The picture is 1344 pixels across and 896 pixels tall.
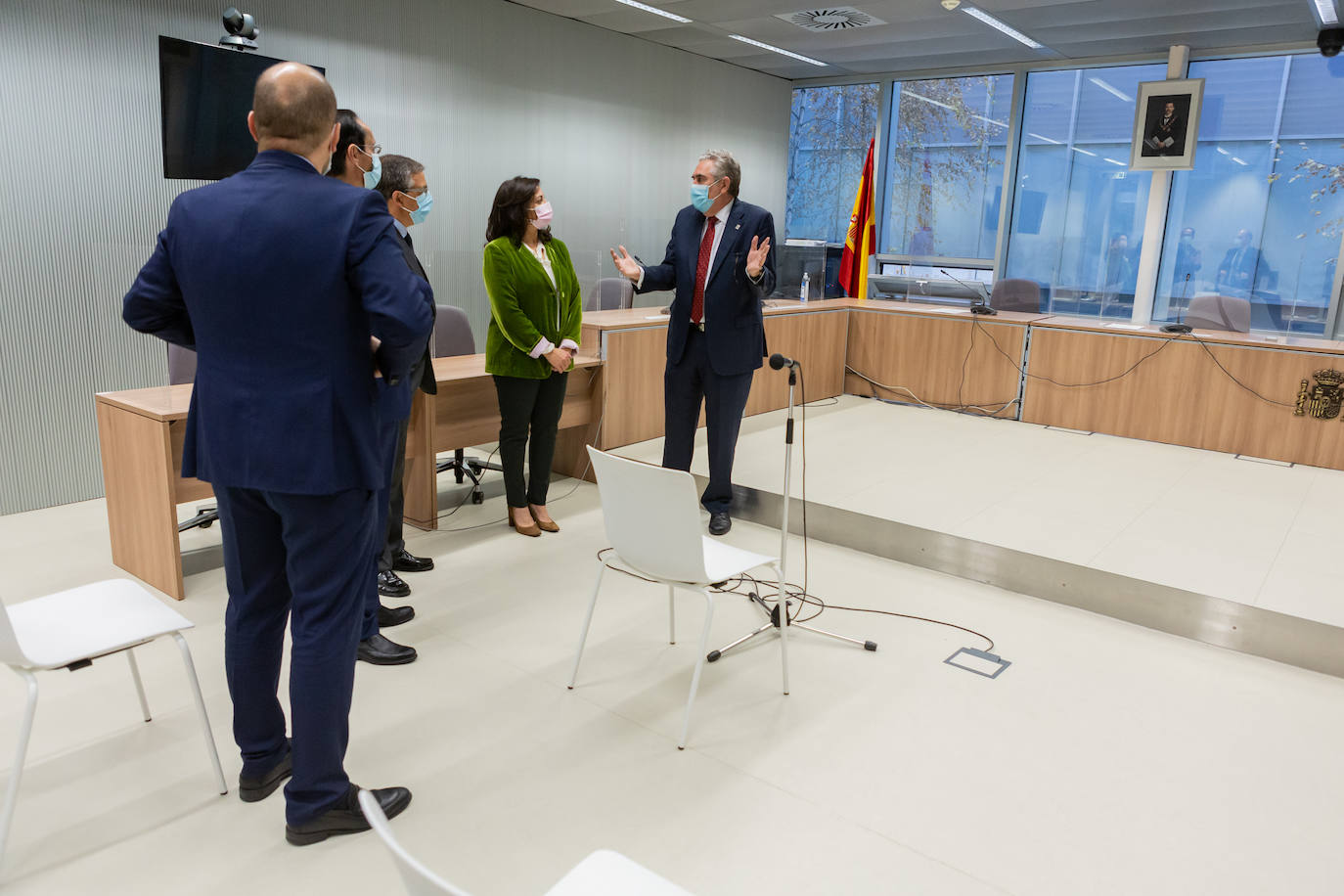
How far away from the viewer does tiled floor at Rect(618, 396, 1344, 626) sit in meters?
3.68

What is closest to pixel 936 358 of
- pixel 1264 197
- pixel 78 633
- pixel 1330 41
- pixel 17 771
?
pixel 1264 197

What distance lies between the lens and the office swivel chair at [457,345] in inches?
186

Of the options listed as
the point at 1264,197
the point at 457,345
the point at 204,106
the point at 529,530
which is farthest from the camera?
the point at 1264,197

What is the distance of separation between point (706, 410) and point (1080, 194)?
571 centimetres

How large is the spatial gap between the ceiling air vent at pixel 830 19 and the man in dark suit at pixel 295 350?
5375 millimetres

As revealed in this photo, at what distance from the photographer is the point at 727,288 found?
4086mm

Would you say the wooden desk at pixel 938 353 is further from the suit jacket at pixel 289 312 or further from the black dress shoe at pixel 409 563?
the suit jacket at pixel 289 312

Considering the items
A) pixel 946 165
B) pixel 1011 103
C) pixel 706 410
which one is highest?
pixel 1011 103

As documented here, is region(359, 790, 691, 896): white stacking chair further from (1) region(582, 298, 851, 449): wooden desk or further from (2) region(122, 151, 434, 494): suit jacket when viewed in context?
(1) region(582, 298, 851, 449): wooden desk

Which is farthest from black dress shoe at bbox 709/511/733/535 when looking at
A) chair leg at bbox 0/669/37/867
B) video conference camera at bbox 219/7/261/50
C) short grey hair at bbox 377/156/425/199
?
video conference camera at bbox 219/7/261/50

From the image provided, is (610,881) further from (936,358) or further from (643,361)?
(936,358)

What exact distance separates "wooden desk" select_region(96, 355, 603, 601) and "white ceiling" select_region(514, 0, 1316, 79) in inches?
136

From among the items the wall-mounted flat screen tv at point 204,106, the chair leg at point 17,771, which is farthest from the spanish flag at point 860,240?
the chair leg at point 17,771

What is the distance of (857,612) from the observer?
3.52 m
